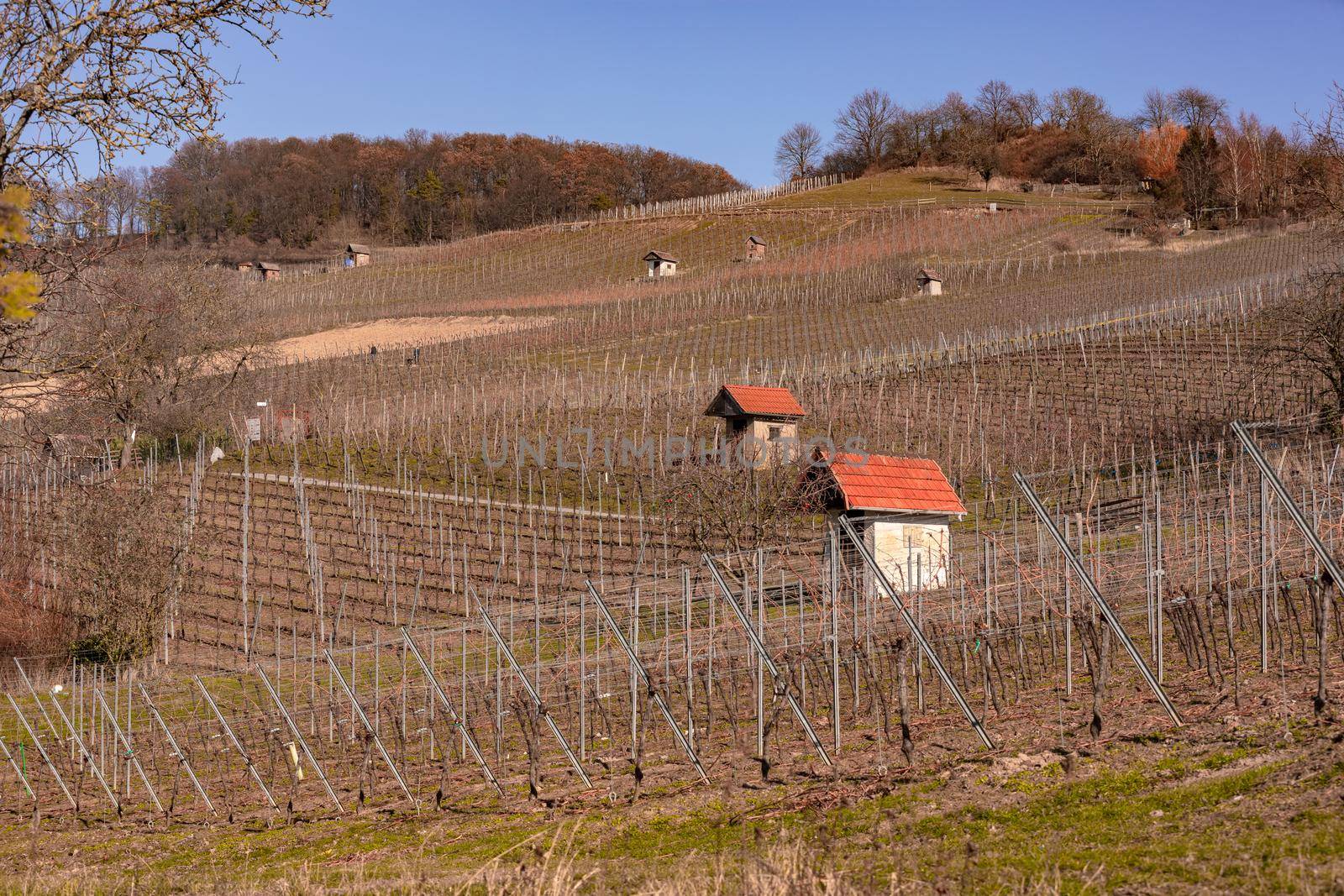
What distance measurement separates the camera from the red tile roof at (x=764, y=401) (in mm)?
23844

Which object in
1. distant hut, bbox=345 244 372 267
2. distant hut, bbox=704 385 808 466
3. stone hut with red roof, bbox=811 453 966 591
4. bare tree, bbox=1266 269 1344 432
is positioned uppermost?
distant hut, bbox=345 244 372 267

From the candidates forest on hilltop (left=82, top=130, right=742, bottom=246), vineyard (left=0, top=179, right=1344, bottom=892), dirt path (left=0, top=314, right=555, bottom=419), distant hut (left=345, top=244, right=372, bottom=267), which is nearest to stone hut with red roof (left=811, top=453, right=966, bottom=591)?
vineyard (left=0, top=179, right=1344, bottom=892)

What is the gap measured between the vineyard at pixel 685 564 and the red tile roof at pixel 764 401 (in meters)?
1.83

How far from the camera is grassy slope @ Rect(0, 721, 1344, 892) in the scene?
5.71 m

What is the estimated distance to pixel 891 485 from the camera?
61.4 feet

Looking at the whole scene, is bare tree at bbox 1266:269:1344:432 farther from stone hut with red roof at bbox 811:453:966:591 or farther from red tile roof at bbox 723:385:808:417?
red tile roof at bbox 723:385:808:417

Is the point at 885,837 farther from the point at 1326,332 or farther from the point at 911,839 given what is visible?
the point at 1326,332

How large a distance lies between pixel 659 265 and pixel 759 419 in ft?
126

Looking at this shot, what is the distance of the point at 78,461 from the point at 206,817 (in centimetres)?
1633

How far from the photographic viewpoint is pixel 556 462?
81.8 feet

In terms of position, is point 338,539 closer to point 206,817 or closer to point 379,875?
point 206,817

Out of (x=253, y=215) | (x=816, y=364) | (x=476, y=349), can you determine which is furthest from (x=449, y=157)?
(x=816, y=364)

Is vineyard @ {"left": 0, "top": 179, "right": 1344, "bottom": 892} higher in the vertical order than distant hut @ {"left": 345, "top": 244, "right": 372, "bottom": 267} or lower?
lower

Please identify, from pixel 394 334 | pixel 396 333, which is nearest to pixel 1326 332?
pixel 394 334
